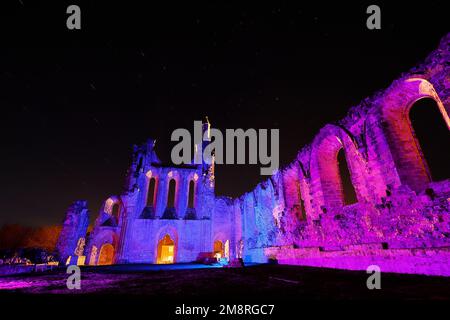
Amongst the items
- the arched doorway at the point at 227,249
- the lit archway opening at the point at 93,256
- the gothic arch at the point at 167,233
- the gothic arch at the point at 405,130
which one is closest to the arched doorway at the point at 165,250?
the gothic arch at the point at 167,233

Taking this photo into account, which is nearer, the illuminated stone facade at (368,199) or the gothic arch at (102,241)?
the illuminated stone facade at (368,199)

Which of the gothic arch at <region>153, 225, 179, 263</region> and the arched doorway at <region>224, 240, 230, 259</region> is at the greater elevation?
the gothic arch at <region>153, 225, 179, 263</region>

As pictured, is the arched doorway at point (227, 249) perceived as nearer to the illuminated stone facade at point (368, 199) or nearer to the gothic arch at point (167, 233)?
the illuminated stone facade at point (368, 199)

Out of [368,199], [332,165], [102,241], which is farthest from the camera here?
[102,241]

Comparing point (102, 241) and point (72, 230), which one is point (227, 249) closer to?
point (102, 241)

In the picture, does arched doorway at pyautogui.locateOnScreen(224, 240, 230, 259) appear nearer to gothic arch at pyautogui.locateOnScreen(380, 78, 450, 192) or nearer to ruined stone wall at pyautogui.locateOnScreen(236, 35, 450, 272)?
ruined stone wall at pyautogui.locateOnScreen(236, 35, 450, 272)

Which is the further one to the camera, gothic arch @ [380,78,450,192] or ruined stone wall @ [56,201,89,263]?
ruined stone wall @ [56,201,89,263]

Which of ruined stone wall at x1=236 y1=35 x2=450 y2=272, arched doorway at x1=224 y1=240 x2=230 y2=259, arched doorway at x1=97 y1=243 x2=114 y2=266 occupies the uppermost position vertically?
ruined stone wall at x1=236 y1=35 x2=450 y2=272

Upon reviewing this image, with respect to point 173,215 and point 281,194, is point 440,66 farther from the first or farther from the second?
point 173,215

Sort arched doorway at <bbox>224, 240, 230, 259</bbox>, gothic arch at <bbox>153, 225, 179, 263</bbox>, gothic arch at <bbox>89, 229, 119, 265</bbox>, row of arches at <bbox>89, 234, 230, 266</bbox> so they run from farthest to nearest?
arched doorway at <bbox>224, 240, 230, 259</bbox>, gothic arch at <bbox>153, 225, 179, 263</bbox>, row of arches at <bbox>89, 234, 230, 266</bbox>, gothic arch at <bbox>89, 229, 119, 265</bbox>

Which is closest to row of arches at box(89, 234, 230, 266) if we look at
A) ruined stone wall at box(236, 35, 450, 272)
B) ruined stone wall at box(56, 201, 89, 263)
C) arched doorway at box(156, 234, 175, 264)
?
arched doorway at box(156, 234, 175, 264)

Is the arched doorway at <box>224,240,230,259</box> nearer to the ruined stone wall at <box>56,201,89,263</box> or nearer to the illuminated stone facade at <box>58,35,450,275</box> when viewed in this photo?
the illuminated stone facade at <box>58,35,450,275</box>

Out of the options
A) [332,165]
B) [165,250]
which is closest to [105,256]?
[165,250]

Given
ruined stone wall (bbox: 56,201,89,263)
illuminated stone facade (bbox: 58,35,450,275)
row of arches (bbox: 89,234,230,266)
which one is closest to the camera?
illuminated stone facade (bbox: 58,35,450,275)
